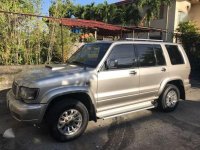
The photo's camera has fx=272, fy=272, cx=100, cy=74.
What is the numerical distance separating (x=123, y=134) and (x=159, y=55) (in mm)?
2360

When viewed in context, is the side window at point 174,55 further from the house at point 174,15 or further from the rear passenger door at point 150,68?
the house at point 174,15

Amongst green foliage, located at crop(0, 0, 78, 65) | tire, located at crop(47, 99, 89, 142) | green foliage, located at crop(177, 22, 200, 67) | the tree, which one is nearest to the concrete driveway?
tire, located at crop(47, 99, 89, 142)

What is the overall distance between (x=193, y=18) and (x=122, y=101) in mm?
21316

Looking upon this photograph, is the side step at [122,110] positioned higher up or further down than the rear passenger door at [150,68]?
further down

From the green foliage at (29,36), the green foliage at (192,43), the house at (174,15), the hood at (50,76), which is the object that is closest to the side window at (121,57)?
the hood at (50,76)

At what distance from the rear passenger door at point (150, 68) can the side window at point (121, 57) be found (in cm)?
23

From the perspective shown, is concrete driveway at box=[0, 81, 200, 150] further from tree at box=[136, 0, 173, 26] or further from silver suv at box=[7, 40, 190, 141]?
tree at box=[136, 0, 173, 26]

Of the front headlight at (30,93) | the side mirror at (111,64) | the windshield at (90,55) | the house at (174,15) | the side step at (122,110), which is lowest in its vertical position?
the side step at (122,110)

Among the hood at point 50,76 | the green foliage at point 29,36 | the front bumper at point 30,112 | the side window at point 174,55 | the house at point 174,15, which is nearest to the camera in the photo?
the front bumper at point 30,112

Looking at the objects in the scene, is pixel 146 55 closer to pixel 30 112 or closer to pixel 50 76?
pixel 50 76

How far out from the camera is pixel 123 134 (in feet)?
18.4

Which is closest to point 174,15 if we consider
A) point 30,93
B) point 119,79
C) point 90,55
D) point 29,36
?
point 29,36

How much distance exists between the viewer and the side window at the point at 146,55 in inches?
250

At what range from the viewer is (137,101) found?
6.27 meters
